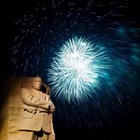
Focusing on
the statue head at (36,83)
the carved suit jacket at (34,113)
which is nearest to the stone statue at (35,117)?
the carved suit jacket at (34,113)

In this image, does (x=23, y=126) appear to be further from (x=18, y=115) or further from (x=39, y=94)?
(x=39, y=94)

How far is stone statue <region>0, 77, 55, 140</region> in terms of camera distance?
855 cm

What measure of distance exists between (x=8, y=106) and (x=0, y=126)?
0.59 m

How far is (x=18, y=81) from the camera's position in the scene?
941 centimetres

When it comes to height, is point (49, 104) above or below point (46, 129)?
above

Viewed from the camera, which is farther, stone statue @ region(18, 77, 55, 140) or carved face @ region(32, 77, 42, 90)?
carved face @ region(32, 77, 42, 90)

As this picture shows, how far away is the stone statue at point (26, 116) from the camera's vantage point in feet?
28.0

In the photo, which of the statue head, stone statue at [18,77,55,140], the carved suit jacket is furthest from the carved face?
the carved suit jacket

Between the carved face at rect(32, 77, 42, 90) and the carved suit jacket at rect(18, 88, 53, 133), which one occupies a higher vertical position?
the carved face at rect(32, 77, 42, 90)

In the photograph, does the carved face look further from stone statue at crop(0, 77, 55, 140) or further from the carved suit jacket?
the carved suit jacket

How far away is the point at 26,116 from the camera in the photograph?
8.74 metres

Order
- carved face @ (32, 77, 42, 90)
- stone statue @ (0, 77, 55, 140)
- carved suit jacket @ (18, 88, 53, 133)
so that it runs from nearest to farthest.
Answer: stone statue @ (0, 77, 55, 140) → carved suit jacket @ (18, 88, 53, 133) → carved face @ (32, 77, 42, 90)

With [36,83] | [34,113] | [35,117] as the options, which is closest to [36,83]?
[36,83]

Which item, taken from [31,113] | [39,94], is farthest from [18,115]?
[39,94]
